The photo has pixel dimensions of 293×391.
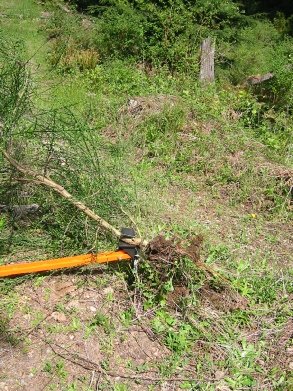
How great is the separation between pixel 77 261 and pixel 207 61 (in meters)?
4.90

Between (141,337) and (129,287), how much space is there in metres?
0.42

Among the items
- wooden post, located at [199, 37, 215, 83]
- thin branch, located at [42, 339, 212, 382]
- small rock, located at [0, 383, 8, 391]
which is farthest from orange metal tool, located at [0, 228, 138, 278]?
wooden post, located at [199, 37, 215, 83]

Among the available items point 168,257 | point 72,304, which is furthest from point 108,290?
point 168,257

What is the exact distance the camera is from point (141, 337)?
294 cm

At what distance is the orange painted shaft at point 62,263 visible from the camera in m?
3.07

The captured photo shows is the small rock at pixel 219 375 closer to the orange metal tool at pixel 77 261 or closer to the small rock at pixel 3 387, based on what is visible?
the orange metal tool at pixel 77 261

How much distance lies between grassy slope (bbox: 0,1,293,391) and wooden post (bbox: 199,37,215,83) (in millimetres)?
2444

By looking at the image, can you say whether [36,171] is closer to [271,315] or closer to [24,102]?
[24,102]

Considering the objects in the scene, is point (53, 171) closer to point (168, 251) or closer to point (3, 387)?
point (168, 251)

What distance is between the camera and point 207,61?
7.08 m

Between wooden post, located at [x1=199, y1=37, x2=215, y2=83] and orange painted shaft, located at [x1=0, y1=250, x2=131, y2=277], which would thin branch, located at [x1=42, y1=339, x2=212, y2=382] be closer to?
orange painted shaft, located at [x1=0, y1=250, x2=131, y2=277]

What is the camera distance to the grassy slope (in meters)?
2.72

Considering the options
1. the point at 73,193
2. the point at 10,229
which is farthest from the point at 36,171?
the point at 10,229

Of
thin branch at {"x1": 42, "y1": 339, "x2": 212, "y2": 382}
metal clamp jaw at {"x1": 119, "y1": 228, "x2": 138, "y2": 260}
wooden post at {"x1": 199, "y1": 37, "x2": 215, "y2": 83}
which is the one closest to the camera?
thin branch at {"x1": 42, "y1": 339, "x2": 212, "y2": 382}
